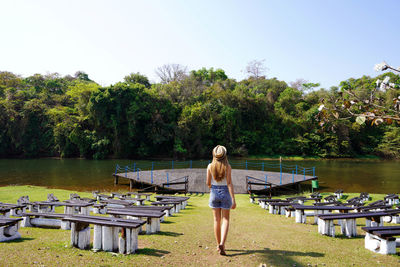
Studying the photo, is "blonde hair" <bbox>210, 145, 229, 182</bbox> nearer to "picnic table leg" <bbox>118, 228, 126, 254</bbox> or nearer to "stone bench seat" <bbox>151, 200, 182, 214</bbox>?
"picnic table leg" <bbox>118, 228, 126, 254</bbox>

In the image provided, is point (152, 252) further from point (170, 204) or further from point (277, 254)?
point (170, 204)

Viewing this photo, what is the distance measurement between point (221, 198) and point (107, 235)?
69.2 inches

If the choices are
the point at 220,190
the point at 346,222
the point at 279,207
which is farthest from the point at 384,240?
the point at 279,207

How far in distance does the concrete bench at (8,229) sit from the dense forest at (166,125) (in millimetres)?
36317

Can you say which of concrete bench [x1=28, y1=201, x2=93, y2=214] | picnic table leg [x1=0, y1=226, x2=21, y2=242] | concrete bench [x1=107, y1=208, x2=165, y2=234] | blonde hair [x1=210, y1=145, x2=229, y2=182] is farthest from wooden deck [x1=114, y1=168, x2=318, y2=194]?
picnic table leg [x1=0, y1=226, x2=21, y2=242]

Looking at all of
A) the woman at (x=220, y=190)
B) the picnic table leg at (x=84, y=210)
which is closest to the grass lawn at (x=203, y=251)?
the woman at (x=220, y=190)

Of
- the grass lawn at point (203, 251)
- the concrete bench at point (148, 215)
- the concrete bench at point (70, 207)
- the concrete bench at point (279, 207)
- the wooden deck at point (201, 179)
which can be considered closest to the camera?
the grass lawn at point (203, 251)

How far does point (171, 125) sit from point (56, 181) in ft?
78.8

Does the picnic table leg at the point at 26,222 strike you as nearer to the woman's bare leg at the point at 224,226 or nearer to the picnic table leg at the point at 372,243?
the woman's bare leg at the point at 224,226

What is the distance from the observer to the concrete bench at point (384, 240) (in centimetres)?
370

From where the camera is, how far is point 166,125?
139ft

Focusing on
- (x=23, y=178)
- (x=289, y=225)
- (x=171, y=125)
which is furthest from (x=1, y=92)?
(x=289, y=225)

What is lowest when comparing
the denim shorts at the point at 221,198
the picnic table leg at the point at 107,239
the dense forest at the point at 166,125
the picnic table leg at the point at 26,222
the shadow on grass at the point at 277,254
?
the picnic table leg at the point at 26,222

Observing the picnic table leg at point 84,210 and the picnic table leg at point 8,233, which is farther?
the picnic table leg at point 84,210
